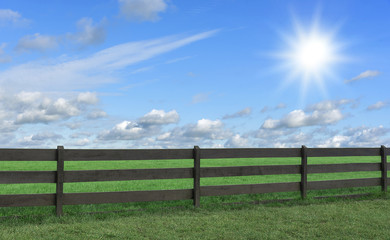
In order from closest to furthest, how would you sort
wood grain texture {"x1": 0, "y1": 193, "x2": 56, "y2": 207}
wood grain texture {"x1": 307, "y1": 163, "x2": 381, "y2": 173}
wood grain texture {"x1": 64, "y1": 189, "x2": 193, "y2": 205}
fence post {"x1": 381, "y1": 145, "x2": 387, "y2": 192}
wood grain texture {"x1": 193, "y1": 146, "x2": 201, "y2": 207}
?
wood grain texture {"x1": 0, "y1": 193, "x2": 56, "y2": 207}, wood grain texture {"x1": 64, "y1": 189, "x2": 193, "y2": 205}, wood grain texture {"x1": 193, "y1": 146, "x2": 201, "y2": 207}, wood grain texture {"x1": 307, "y1": 163, "x2": 381, "y2": 173}, fence post {"x1": 381, "y1": 145, "x2": 387, "y2": 192}

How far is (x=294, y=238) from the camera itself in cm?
667

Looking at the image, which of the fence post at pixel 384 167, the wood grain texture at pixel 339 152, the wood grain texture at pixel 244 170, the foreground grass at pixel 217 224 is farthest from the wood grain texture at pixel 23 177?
the fence post at pixel 384 167

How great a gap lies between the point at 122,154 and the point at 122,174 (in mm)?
479

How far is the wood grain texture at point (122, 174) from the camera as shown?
833cm

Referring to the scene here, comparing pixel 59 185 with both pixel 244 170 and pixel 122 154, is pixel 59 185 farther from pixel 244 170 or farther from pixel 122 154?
pixel 244 170

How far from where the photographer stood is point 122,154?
867cm

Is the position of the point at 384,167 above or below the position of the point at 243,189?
above

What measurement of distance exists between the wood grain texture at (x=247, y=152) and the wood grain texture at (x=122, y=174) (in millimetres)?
690

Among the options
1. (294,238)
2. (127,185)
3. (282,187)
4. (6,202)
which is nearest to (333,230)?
(294,238)

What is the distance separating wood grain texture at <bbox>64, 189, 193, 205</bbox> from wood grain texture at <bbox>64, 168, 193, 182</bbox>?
1.14 ft

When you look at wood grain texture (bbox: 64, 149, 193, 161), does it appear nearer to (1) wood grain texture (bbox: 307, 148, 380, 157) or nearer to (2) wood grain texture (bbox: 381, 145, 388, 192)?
(1) wood grain texture (bbox: 307, 148, 380, 157)

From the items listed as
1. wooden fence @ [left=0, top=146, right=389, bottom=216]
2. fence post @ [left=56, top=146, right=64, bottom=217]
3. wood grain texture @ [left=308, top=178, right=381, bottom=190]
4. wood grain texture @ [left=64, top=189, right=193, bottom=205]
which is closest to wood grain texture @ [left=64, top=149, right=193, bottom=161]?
wooden fence @ [left=0, top=146, right=389, bottom=216]

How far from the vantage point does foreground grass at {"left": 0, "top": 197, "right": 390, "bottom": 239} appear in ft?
22.2

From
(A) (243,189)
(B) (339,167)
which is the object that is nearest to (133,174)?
(A) (243,189)
